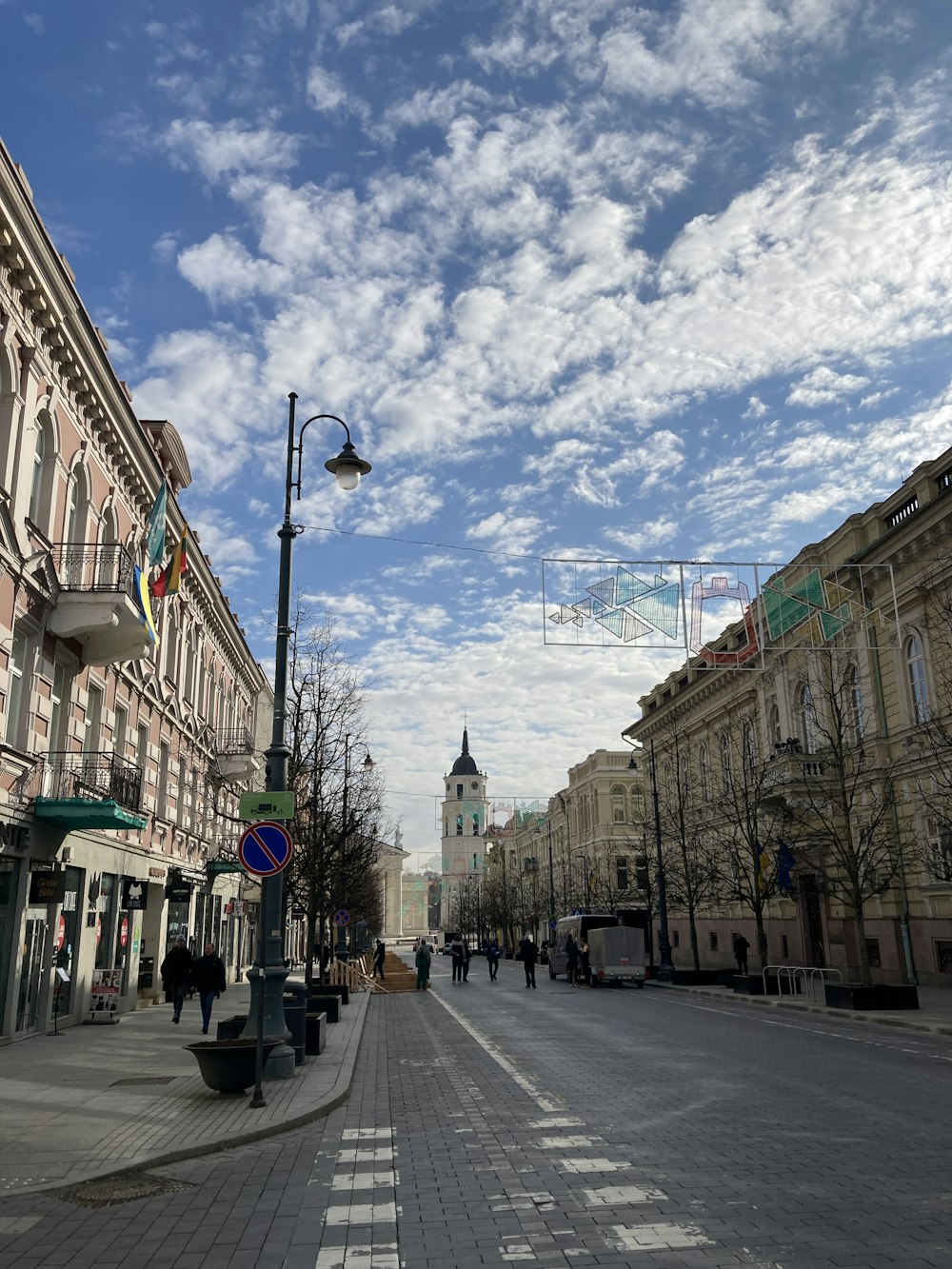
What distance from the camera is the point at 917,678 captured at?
3061 cm

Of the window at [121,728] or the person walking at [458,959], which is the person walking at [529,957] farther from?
the window at [121,728]

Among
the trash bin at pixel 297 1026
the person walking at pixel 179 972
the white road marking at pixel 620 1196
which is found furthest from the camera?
the person walking at pixel 179 972

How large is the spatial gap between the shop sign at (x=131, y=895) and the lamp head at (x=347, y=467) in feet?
47.9

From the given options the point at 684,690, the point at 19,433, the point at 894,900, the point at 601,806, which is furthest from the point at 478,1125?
the point at 601,806

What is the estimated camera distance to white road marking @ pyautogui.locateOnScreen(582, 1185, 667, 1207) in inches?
281

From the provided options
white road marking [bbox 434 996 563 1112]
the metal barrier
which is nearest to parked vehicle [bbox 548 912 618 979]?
the metal barrier

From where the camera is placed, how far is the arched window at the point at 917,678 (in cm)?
3005

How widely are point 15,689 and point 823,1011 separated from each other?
1906cm

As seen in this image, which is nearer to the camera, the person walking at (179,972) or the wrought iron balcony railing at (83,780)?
the wrought iron balcony railing at (83,780)

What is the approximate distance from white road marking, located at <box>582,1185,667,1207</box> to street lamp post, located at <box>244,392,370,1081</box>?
484 cm

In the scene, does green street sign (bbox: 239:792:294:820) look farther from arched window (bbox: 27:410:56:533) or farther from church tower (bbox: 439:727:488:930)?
church tower (bbox: 439:727:488:930)

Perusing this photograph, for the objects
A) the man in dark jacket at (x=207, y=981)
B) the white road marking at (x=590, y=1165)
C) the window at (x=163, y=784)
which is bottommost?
the white road marking at (x=590, y=1165)

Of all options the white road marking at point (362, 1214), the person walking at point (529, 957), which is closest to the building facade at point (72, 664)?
the white road marking at point (362, 1214)

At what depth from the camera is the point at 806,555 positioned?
3569 centimetres
